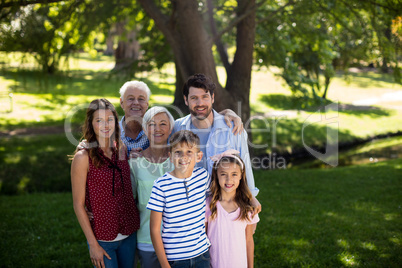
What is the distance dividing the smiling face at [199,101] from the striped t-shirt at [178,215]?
61 cm

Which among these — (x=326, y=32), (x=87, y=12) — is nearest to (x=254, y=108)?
(x=326, y=32)

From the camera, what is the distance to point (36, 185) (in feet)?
27.3

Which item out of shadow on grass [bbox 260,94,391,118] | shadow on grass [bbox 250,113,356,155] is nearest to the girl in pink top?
shadow on grass [bbox 250,113,356,155]

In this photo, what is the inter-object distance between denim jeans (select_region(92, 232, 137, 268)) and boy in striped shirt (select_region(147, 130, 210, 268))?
1.18 ft

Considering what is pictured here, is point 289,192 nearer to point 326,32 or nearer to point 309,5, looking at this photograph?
point 309,5

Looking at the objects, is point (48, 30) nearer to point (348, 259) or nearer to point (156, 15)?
point (156, 15)

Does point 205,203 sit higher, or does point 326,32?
point 326,32

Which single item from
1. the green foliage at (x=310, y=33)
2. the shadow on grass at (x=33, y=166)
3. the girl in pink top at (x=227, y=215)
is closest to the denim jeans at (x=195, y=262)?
the girl in pink top at (x=227, y=215)

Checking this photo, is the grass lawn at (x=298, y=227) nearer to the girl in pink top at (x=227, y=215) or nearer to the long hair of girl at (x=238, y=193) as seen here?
the girl in pink top at (x=227, y=215)

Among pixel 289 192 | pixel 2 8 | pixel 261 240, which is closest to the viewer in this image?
pixel 261 240

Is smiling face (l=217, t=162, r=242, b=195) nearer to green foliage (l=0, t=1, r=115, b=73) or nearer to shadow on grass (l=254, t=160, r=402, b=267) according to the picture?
shadow on grass (l=254, t=160, r=402, b=267)

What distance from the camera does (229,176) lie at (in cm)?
274

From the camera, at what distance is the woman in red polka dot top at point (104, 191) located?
8.45 ft

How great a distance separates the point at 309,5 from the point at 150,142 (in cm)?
621
